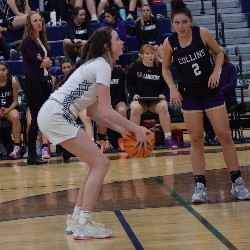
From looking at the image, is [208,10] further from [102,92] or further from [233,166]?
[102,92]

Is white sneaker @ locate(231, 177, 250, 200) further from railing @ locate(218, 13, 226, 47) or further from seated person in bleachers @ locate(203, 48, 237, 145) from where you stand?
railing @ locate(218, 13, 226, 47)

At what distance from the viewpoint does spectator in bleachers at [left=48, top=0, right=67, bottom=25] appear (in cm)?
1647

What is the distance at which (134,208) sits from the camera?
24.4ft

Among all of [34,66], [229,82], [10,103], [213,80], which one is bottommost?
[10,103]

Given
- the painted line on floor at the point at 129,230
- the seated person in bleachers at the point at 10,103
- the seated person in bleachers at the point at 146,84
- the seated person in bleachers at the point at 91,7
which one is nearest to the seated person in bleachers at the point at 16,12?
the seated person in bleachers at the point at 91,7

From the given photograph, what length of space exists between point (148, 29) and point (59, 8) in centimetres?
222

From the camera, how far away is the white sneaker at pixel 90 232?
6.18m

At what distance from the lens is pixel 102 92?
6.13m

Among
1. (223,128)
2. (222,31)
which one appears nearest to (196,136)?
(223,128)

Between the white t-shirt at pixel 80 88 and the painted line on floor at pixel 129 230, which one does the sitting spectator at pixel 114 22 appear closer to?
the painted line on floor at pixel 129 230

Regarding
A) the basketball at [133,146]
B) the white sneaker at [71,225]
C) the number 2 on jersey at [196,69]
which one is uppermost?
the number 2 on jersey at [196,69]

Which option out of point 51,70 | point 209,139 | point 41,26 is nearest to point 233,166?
point 41,26

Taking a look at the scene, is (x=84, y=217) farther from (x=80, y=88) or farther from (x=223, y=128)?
(x=223, y=128)

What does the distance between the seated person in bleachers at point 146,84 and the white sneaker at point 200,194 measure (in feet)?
17.3
